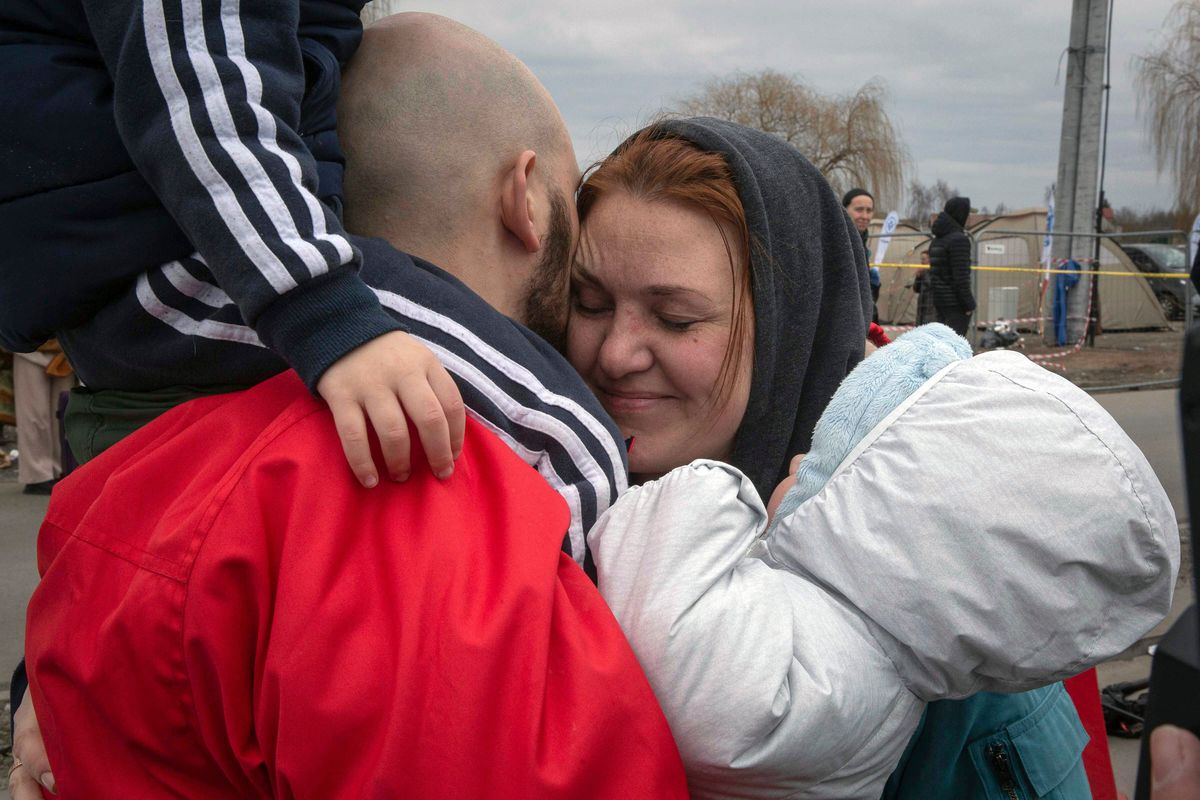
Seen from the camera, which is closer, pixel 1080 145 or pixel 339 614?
pixel 339 614

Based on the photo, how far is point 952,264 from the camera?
10977mm

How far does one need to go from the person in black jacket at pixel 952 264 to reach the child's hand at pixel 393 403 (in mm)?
10577

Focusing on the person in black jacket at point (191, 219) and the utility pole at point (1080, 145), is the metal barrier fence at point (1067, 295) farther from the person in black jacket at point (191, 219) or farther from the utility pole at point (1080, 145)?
the person in black jacket at point (191, 219)

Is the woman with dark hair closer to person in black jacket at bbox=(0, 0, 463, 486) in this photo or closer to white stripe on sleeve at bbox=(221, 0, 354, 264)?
person in black jacket at bbox=(0, 0, 463, 486)

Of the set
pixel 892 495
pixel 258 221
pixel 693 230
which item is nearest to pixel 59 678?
pixel 258 221

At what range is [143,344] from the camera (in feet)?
3.97

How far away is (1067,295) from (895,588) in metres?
15.1

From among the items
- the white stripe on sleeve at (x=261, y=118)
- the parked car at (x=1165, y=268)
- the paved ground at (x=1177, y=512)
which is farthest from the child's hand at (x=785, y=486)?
the parked car at (x=1165, y=268)

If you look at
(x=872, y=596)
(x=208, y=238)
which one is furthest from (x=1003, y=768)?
(x=208, y=238)

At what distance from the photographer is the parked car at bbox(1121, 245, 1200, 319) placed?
60.6 feet

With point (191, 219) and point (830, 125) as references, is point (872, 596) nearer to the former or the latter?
point (191, 219)

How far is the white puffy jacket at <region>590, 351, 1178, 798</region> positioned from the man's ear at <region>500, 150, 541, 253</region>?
17.2 inches

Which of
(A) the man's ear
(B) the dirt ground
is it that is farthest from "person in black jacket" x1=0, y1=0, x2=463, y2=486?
(B) the dirt ground

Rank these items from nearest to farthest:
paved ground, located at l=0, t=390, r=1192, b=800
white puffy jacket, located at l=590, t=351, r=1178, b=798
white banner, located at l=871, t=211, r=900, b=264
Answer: white puffy jacket, located at l=590, t=351, r=1178, b=798 → paved ground, located at l=0, t=390, r=1192, b=800 → white banner, located at l=871, t=211, r=900, b=264
